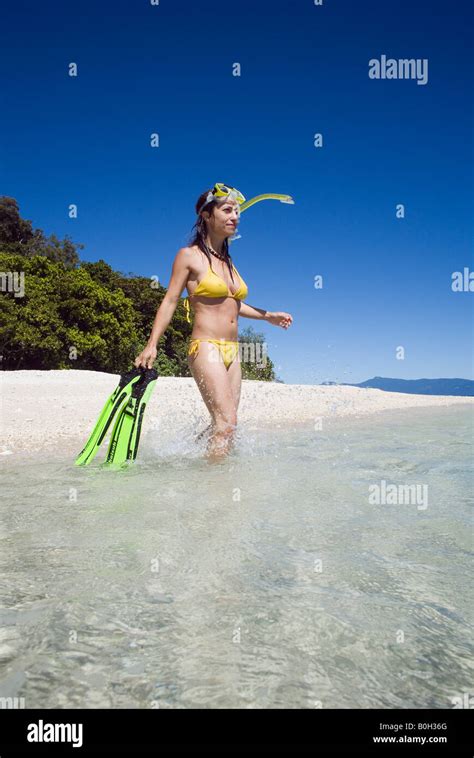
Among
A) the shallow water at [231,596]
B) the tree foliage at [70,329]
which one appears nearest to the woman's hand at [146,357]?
the shallow water at [231,596]

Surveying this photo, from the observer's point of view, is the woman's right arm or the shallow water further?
the woman's right arm

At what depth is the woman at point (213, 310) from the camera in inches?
186

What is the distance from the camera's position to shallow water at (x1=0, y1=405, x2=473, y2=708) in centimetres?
143

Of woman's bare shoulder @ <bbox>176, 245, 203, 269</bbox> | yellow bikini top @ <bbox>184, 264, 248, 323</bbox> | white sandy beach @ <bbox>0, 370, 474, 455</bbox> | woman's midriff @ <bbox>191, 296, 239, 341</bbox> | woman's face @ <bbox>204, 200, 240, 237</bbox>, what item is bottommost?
white sandy beach @ <bbox>0, 370, 474, 455</bbox>

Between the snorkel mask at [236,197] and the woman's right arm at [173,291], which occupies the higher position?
the snorkel mask at [236,197]

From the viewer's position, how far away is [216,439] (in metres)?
4.77

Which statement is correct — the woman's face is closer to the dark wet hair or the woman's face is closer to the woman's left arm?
the dark wet hair

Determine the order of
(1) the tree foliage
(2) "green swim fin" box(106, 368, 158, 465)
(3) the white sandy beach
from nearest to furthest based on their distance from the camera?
(2) "green swim fin" box(106, 368, 158, 465) < (3) the white sandy beach < (1) the tree foliage

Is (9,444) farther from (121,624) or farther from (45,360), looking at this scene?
(45,360)

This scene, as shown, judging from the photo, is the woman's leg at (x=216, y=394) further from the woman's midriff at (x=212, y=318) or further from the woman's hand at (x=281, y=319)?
the woman's hand at (x=281, y=319)

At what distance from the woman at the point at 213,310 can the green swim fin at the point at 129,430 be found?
25 centimetres

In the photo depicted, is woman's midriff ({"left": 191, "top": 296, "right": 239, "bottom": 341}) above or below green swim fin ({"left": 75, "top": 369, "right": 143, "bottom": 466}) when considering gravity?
above

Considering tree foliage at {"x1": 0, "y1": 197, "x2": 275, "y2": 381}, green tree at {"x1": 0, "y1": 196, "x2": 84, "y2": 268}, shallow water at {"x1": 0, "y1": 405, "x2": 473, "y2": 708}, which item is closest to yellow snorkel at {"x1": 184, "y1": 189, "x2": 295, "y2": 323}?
shallow water at {"x1": 0, "y1": 405, "x2": 473, "y2": 708}

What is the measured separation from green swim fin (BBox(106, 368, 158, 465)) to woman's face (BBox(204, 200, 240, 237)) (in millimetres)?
1569
